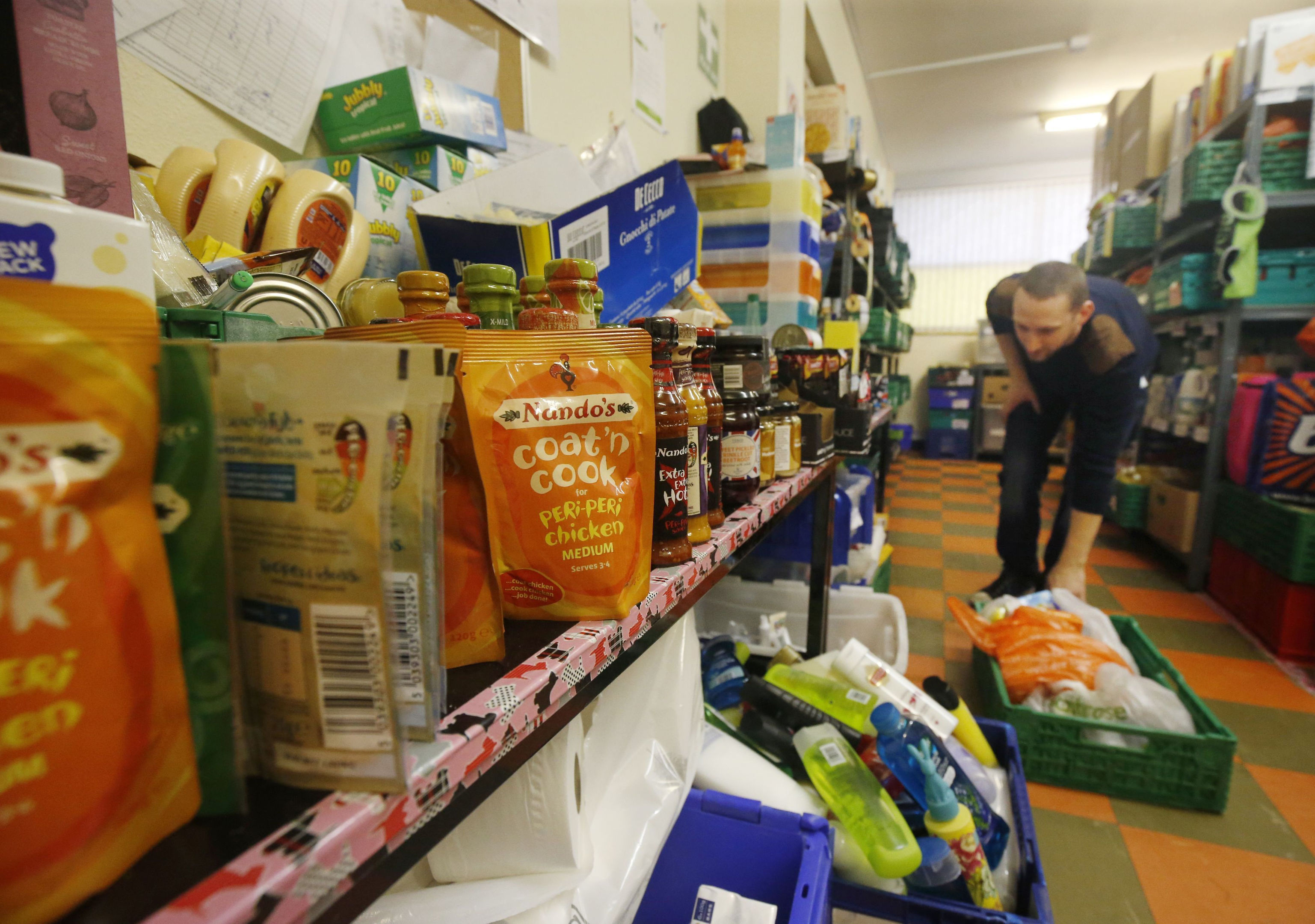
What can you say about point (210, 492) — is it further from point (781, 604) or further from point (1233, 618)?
point (1233, 618)

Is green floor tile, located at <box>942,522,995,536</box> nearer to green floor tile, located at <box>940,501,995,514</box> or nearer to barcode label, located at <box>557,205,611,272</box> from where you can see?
green floor tile, located at <box>940,501,995,514</box>

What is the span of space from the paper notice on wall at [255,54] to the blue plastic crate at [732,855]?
112cm

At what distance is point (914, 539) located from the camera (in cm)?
373

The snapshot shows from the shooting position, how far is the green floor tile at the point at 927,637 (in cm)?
230

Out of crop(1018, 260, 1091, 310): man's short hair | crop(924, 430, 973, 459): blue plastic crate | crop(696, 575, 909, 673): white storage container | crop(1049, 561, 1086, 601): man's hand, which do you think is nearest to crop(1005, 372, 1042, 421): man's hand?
crop(1018, 260, 1091, 310): man's short hair

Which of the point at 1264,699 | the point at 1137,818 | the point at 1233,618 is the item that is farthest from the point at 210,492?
the point at 1233,618

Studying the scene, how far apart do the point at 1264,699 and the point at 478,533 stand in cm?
261

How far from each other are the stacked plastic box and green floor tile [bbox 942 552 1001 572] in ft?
6.05

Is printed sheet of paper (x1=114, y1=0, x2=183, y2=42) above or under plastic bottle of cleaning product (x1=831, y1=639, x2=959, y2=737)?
above

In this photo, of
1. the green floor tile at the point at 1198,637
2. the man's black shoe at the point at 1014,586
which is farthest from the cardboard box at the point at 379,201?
the green floor tile at the point at 1198,637

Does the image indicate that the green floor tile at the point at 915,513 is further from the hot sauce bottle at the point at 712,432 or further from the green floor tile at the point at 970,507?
the hot sauce bottle at the point at 712,432

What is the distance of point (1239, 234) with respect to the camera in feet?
8.33

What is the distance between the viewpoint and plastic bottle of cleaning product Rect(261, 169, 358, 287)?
2.32ft

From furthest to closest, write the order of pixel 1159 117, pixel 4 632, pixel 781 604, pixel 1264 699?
pixel 1159 117 → pixel 1264 699 → pixel 781 604 → pixel 4 632
